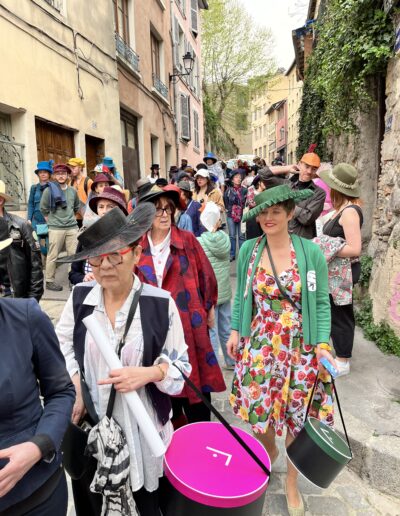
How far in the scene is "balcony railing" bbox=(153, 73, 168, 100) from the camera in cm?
1455

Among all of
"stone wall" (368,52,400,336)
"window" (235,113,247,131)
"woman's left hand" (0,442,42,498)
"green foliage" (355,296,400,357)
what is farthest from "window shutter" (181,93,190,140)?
"window" (235,113,247,131)

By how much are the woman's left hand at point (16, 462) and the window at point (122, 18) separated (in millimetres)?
12123

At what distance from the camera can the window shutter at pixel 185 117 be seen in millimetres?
18688

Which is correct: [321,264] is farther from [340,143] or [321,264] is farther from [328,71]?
[340,143]

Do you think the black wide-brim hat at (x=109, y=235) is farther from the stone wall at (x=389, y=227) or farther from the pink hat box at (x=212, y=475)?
the stone wall at (x=389, y=227)

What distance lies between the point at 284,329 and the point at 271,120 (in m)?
53.4

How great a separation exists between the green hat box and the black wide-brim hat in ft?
4.19

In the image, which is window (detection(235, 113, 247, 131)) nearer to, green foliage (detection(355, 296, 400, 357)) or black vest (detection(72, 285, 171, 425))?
green foliage (detection(355, 296, 400, 357))

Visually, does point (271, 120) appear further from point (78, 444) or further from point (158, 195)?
point (78, 444)

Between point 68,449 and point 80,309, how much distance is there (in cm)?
59

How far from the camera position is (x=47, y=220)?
6.33 m

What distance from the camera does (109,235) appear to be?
5.46 feet

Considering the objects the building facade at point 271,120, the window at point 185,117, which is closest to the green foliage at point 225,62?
the building facade at point 271,120

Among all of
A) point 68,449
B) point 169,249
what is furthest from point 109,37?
point 68,449
